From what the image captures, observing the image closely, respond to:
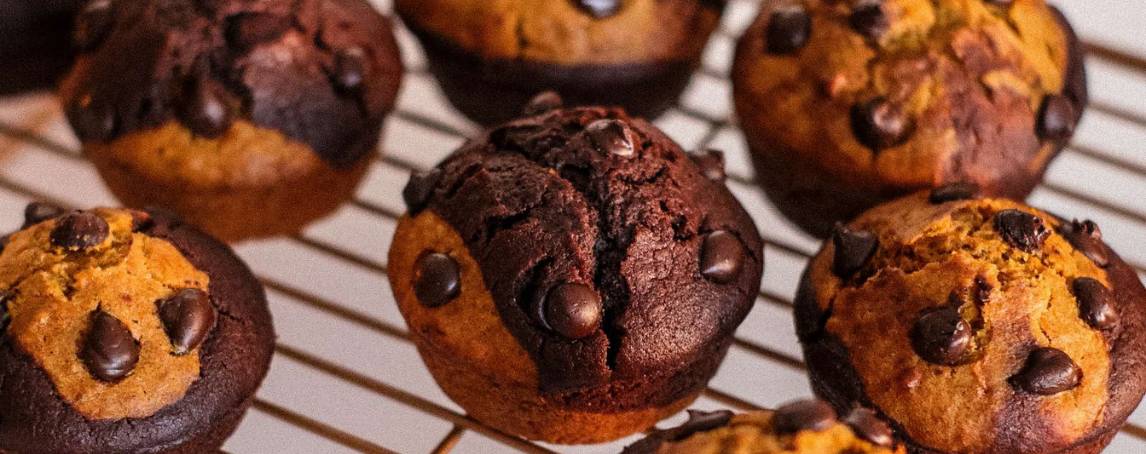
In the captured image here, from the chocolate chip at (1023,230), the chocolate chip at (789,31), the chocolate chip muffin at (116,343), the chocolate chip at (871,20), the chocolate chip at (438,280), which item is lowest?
the chocolate chip muffin at (116,343)

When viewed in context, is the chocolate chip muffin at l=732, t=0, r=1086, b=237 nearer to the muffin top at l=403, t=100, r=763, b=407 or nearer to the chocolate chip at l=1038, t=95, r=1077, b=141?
the chocolate chip at l=1038, t=95, r=1077, b=141

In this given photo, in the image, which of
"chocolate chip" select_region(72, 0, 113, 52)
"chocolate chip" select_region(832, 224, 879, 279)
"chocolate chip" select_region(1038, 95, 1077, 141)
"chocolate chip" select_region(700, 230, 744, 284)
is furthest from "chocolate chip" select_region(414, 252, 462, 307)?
"chocolate chip" select_region(1038, 95, 1077, 141)

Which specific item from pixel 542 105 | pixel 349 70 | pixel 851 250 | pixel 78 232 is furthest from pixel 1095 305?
pixel 78 232

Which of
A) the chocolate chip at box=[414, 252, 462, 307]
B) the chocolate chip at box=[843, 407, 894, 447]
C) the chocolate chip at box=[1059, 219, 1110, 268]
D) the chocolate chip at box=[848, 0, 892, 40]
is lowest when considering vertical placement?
the chocolate chip at box=[414, 252, 462, 307]

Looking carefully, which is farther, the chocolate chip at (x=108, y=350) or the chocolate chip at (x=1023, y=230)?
the chocolate chip at (x=1023, y=230)

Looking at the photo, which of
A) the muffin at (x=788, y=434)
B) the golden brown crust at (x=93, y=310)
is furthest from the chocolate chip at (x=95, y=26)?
the muffin at (x=788, y=434)

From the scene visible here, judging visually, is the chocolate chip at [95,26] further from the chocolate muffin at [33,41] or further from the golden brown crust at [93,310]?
the golden brown crust at [93,310]

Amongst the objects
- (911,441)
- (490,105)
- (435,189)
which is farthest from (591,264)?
(490,105)
